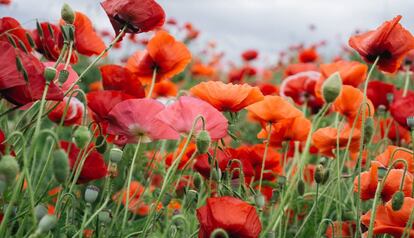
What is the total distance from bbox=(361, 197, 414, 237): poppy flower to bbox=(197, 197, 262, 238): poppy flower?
0.26m

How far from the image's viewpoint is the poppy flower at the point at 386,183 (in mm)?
1134

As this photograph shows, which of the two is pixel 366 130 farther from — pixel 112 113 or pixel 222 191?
pixel 112 113

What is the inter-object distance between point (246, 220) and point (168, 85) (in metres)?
2.07

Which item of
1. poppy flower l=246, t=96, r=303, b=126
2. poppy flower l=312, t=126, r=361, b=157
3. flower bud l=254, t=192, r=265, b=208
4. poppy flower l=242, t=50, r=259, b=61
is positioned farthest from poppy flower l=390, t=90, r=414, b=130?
poppy flower l=242, t=50, r=259, b=61

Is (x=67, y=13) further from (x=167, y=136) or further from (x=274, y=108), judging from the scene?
(x=274, y=108)

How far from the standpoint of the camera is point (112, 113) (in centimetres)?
108

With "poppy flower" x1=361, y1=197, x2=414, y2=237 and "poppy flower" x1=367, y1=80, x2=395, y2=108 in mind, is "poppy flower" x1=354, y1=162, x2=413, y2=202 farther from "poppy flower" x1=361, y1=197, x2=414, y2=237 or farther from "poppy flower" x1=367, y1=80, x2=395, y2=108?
"poppy flower" x1=367, y1=80, x2=395, y2=108

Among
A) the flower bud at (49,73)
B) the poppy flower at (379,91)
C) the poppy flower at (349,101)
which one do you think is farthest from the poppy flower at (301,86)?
the flower bud at (49,73)

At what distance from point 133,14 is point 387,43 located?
0.53m

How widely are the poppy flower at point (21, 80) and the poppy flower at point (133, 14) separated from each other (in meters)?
0.27

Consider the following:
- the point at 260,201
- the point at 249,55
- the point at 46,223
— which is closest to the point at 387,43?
the point at 260,201

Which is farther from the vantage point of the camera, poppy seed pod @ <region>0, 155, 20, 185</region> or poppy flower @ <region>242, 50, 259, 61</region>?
poppy flower @ <region>242, 50, 259, 61</region>

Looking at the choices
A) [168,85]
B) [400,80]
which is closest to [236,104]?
[168,85]

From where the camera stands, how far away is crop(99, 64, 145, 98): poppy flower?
1.30 meters
